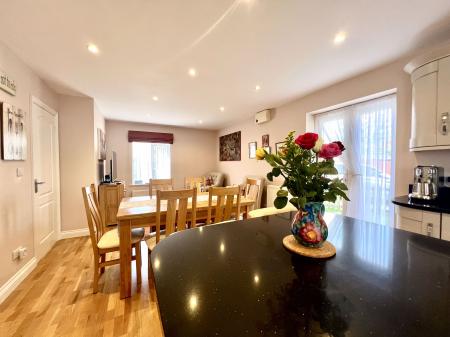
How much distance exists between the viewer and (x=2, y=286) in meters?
1.85

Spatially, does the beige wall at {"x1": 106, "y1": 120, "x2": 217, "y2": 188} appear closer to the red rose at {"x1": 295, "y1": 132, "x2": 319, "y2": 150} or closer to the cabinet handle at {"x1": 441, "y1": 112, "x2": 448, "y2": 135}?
the cabinet handle at {"x1": 441, "y1": 112, "x2": 448, "y2": 135}

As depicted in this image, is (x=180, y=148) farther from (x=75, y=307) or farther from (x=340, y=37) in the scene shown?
(x=340, y=37)

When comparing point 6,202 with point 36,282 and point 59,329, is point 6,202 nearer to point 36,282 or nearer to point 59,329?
point 36,282

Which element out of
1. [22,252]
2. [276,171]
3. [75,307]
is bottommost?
[75,307]

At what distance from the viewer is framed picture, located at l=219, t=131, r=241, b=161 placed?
17.4 feet

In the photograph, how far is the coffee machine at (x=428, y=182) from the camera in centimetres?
178

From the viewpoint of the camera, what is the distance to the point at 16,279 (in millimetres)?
2031

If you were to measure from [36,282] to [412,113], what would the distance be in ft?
13.8

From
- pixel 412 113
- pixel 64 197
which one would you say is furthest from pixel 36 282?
pixel 412 113

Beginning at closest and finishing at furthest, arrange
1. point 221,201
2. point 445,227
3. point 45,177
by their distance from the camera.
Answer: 1. point 445,227
2. point 221,201
3. point 45,177

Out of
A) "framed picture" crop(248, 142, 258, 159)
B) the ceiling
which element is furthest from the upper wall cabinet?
"framed picture" crop(248, 142, 258, 159)

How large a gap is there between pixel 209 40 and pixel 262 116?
2487 millimetres

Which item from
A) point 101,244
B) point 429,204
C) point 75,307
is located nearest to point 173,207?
point 101,244

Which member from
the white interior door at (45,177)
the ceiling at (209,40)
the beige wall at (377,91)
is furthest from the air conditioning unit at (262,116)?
the white interior door at (45,177)
